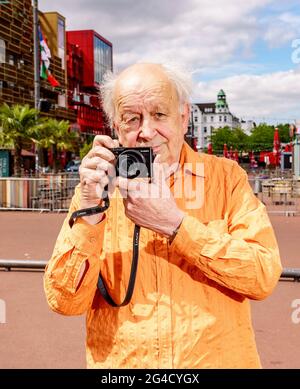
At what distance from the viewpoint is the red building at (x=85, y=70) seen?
64.8 m

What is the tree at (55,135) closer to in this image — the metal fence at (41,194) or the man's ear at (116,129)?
the metal fence at (41,194)

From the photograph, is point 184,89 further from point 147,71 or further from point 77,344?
point 77,344

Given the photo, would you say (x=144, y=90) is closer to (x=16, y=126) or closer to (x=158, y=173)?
(x=158, y=173)

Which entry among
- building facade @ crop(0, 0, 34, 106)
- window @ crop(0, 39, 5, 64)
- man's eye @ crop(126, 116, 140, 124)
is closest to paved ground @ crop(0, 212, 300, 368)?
man's eye @ crop(126, 116, 140, 124)

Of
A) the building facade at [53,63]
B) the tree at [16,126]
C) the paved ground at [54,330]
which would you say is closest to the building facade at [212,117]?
the building facade at [53,63]

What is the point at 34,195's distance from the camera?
15.9 metres

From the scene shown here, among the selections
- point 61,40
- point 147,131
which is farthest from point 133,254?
point 61,40

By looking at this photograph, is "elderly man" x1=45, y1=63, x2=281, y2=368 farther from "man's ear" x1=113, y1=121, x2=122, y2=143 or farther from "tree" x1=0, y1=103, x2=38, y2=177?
"tree" x1=0, y1=103, x2=38, y2=177

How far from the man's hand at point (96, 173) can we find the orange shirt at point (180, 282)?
7 centimetres

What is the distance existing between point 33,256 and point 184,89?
7408 mm

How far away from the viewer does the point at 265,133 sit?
280ft

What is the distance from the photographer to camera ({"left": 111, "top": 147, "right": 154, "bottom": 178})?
5.07 ft

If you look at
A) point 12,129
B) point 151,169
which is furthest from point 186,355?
point 12,129

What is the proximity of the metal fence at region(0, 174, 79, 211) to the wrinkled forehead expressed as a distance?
14.1 meters
